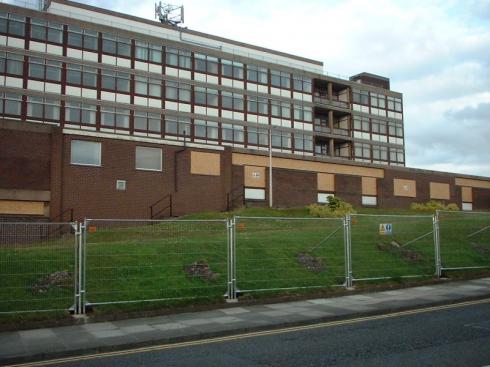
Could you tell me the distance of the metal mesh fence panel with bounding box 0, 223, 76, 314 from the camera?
1132 cm

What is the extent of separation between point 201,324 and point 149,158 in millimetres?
23537

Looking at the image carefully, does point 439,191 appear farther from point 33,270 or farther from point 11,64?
point 33,270

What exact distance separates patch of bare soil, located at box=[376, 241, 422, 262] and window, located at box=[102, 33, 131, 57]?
41.5m

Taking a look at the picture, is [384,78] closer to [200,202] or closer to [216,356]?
[200,202]

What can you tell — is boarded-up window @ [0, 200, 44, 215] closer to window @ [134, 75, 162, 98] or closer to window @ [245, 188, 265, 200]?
window @ [245, 188, 265, 200]

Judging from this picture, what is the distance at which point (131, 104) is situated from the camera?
174 feet

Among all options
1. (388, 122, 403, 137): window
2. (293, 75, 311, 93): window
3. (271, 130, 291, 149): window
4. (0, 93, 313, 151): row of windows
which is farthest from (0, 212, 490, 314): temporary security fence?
(388, 122, 403, 137): window

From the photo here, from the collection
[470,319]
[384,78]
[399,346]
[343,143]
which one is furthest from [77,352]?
[384,78]

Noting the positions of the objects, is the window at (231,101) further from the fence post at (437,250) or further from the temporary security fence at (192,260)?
the fence post at (437,250)

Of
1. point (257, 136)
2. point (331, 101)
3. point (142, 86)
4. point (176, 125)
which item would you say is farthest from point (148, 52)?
point (331, 101)

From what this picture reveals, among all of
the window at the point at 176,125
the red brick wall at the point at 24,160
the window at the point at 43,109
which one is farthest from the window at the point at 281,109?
the red brick wall at the point at 24,160

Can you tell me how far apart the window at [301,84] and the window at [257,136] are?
791 cm

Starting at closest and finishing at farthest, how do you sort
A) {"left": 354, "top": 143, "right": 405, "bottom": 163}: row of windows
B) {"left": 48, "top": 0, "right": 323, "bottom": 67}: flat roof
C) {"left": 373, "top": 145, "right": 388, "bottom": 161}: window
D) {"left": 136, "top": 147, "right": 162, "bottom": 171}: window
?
{"left": 136, "top": 147, "right": 162, "bottom": 171}: window
{"left": 48, "top": 0, "right": 323, "bottom": 67}: flat roof
{"left": 354, "top": 143, "right": 405, "bottom": 163}: row of windows
{"left": 373, "top": 145, "right": 388, "bottom": 161}: window

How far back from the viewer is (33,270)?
11.8 metres
